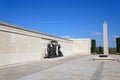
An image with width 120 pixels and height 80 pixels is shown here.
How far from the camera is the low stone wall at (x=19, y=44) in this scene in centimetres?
1733

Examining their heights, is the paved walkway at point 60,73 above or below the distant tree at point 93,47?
below

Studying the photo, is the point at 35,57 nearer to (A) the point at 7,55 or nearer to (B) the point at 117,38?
(A) the point at 7,55

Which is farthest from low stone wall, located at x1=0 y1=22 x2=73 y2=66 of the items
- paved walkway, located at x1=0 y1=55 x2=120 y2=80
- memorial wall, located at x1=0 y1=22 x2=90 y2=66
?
paved walkway, located at x1=0 y1=55 x2=120 y2=80

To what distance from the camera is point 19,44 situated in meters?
20.2

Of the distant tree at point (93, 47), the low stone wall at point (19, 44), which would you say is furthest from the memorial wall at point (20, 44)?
the distant tree at point (93, 47)

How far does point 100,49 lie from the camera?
5247 cm

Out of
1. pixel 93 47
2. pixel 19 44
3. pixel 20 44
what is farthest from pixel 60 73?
pixel 93 47

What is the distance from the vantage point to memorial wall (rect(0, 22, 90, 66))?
1733 cm

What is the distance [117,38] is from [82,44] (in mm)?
8926

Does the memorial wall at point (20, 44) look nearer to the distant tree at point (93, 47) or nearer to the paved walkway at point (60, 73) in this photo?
the paved walkway at point (60, 73)

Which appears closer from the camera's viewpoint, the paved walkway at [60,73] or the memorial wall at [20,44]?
the paved walkway at [60,73]

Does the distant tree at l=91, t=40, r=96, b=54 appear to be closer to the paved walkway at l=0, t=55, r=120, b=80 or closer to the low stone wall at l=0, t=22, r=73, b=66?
the low stone wall at l=0, t=22, r=73, b=66

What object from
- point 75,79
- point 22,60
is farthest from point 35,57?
point 75,79

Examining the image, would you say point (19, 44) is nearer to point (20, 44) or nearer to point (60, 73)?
point (20, 44)
